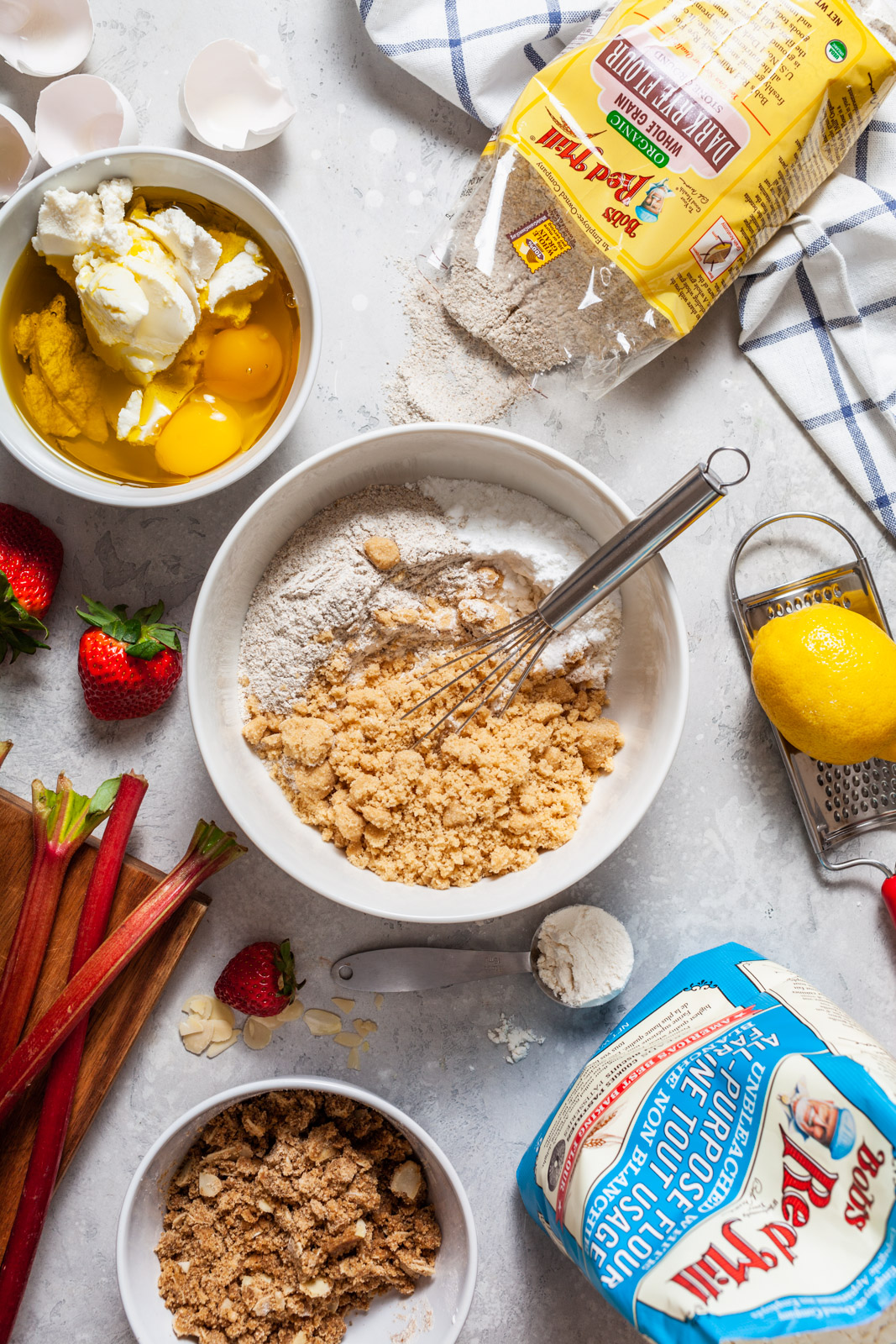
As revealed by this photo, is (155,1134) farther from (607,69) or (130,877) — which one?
(607,69)

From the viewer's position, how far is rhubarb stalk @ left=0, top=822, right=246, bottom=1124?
1240 mm

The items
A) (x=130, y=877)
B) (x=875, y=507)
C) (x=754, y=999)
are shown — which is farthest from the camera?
(x=875, y=507)

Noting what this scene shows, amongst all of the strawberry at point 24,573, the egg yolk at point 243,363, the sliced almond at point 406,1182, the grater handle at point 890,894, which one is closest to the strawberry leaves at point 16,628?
the strawberry at point 24,573

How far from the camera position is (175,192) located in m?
1.22

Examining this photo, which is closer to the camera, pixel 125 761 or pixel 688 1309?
pixel 688 1309

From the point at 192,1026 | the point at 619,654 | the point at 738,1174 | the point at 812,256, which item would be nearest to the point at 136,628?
the point at 192,1026

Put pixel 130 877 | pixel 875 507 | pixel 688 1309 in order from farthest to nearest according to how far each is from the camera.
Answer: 1. pixel 875 507
2. pixel 130 877
3. pixel 688 1309

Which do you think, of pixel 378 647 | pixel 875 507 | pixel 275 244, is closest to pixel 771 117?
pixel 875 507

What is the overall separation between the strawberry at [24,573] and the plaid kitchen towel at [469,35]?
2.96 ft

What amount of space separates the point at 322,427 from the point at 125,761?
0.61 meters

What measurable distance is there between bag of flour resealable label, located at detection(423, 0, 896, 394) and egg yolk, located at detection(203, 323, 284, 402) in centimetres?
29

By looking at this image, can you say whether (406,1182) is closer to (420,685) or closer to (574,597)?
(420,685)

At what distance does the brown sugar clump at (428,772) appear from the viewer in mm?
1183

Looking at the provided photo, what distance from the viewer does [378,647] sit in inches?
48.7
